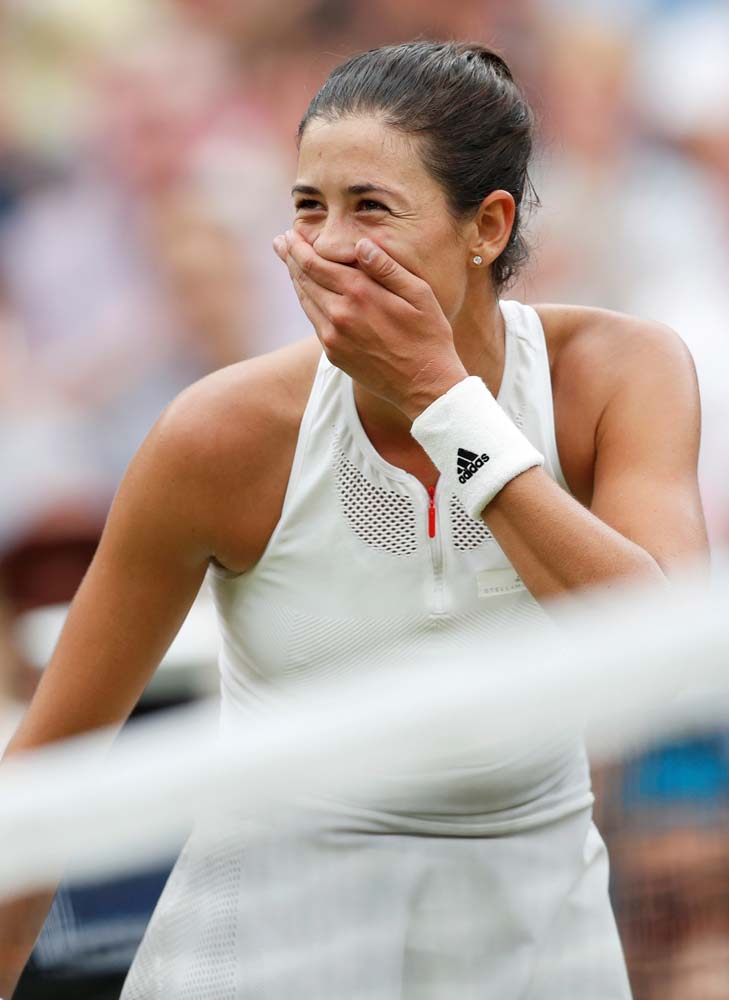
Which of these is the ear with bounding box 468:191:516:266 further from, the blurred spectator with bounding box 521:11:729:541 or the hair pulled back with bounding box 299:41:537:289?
the blurred spectator with bounding box 521:11:729:541

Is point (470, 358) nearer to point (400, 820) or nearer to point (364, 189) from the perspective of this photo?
point (364, 189)

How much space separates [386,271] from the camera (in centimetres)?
180

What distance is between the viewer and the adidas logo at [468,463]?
69.7 inches

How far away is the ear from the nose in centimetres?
22

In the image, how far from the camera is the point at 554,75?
466 centimetres

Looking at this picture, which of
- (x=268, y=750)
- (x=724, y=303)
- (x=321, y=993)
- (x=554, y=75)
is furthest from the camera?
(x=554, y=75)

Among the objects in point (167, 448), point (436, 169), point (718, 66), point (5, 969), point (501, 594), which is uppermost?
point (718, 66)

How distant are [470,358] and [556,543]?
38 cm

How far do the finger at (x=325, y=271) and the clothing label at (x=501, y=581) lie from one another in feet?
1.37

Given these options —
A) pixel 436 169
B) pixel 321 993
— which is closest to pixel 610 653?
pixel 321 993

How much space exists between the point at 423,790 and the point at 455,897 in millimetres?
151

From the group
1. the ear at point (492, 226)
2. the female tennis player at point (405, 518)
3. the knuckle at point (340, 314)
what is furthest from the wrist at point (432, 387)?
the ear at point (492, 226)

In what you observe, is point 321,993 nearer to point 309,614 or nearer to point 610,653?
point 309,614

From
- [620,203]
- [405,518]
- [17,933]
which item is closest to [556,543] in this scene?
[405,518]
